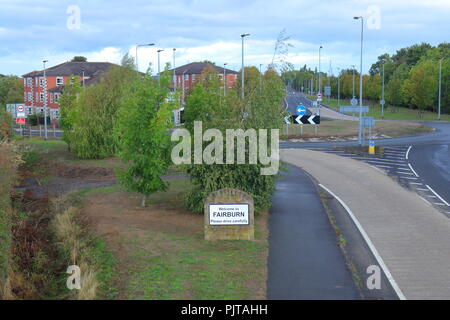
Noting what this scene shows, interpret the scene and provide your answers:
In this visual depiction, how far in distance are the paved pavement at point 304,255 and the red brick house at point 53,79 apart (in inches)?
2183

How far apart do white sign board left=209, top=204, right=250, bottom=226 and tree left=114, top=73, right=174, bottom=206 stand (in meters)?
4.44

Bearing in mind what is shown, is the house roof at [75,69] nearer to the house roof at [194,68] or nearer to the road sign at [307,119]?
the house roof at [194,68]

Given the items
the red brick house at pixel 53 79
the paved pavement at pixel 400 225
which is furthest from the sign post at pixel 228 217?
the red brick house at pixel 53 79

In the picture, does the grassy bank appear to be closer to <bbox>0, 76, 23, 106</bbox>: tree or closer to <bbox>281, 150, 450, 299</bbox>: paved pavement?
<bbox>281, 150, 450, 299</bbox>: paved pavement

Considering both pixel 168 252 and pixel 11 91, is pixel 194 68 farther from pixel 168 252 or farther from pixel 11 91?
pixel 168 252

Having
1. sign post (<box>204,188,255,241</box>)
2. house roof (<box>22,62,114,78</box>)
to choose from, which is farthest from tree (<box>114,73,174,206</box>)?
house roof (<box>22,62,114,78</box>)

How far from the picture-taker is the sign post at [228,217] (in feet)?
49.9

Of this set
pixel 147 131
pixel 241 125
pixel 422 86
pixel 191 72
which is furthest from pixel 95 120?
pixel 191 72

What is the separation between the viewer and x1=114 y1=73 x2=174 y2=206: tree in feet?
61.7

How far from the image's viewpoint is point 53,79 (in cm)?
7462

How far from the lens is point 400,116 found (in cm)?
7738
